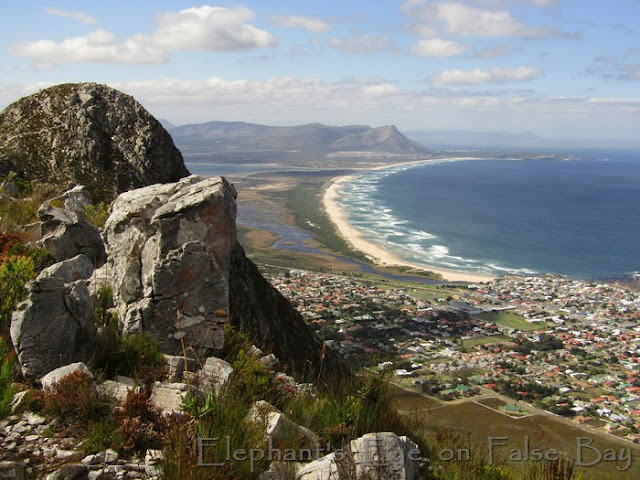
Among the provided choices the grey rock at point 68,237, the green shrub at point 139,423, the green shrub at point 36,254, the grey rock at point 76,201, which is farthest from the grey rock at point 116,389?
the grey rock at point 76,201

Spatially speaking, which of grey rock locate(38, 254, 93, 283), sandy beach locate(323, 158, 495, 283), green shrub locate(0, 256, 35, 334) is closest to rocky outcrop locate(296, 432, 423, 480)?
green shrub locate(0, 256, 35, 334)

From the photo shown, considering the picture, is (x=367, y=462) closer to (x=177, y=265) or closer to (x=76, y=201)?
(x=177, y=265)

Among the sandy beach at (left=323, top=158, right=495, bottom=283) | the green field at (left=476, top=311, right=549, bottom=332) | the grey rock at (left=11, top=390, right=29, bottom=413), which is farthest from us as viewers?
the sandy beach at (left=323, top=158, right=495, bottom=283)

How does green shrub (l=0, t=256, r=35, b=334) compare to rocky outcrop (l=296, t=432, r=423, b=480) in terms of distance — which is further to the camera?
green shrub (l=0, t=256, r=35, b=334)

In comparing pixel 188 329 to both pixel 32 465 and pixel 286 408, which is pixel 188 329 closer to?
pixel 286 408

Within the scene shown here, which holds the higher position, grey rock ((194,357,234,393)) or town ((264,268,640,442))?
grey rock ((194,357,234,393))

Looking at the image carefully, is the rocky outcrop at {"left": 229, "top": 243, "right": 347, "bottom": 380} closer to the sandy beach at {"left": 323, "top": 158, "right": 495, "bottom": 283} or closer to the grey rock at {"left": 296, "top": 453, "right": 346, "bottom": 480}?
the grey rock at {"left": 296, "top": 453, "right": 346, "bottom": 480}

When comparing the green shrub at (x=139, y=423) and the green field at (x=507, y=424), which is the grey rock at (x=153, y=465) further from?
the green field at (x=507, y=424)

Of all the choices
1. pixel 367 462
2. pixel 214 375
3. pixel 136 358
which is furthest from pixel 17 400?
pixel 367 462
